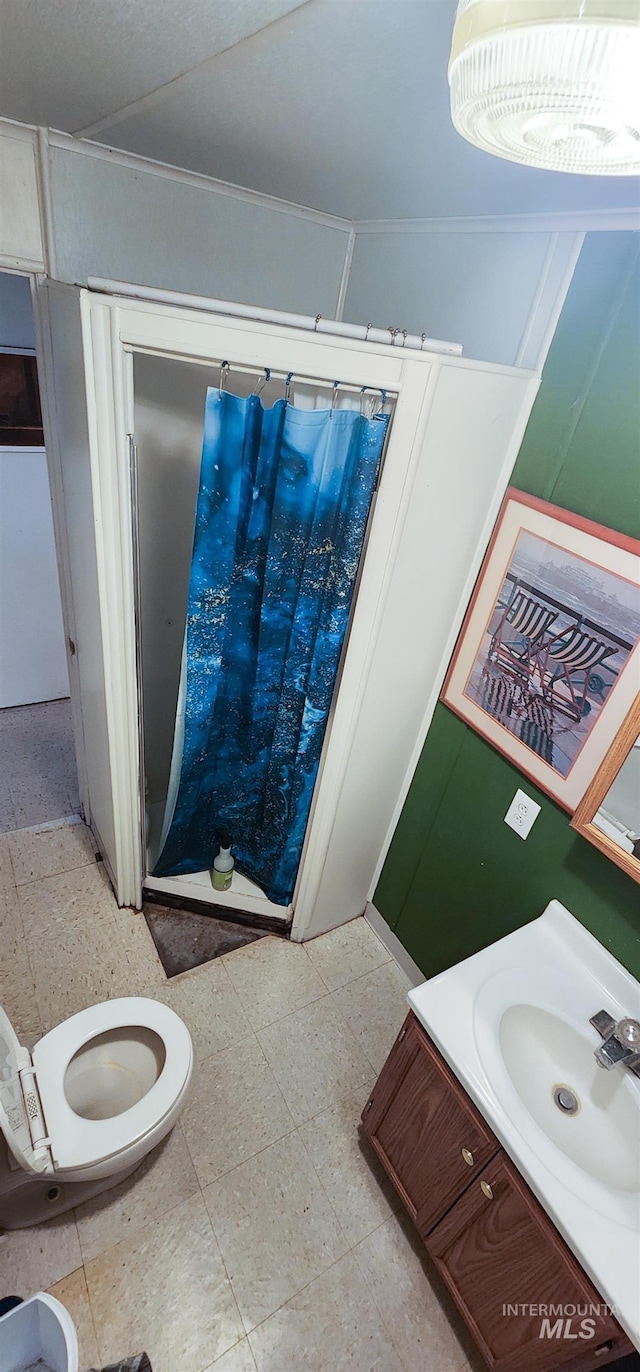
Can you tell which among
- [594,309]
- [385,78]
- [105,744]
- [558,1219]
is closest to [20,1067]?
[105,744]

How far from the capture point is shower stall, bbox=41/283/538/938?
1254mm

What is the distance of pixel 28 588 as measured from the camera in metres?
2.79

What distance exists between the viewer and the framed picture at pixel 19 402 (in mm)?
2363

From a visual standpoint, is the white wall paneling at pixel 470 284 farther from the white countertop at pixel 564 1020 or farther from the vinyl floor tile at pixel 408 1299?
the vinyl floor tile at pixel 408 1299

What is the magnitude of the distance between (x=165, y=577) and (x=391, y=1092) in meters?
1.77

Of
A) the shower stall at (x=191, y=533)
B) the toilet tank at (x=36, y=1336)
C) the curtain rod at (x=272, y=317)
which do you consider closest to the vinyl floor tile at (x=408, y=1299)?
the toilet tank at (x=36, y=1336)

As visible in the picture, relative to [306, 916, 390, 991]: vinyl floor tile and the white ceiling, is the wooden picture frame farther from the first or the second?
[306, 916, 390, 991]: vinyl floor tile

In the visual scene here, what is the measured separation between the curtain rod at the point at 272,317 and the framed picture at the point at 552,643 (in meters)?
0.46

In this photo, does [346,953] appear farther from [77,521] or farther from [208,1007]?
[77,521]

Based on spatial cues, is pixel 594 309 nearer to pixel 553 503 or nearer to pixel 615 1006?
pixel 553 503

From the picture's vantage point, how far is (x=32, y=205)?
4.85 feet

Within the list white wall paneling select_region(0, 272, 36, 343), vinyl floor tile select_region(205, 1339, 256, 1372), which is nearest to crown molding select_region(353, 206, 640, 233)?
white wall paneling select_region(0, 272, 36, 343)

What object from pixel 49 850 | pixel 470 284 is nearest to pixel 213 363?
pixel 470 284

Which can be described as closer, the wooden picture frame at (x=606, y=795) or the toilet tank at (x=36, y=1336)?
the toilet tank at (x=36, y=1336)
